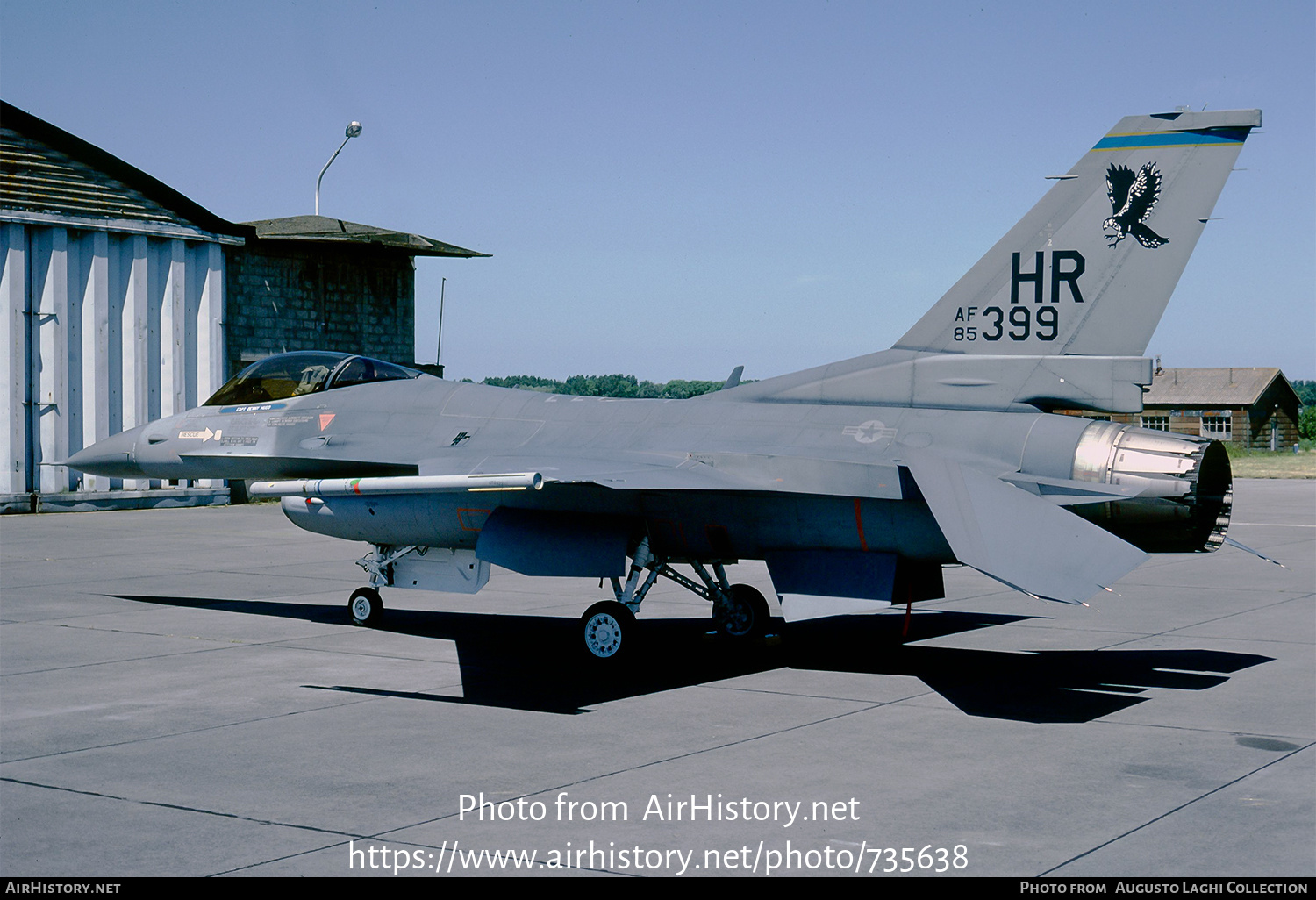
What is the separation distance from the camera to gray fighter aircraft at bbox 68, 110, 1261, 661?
892 centimetres

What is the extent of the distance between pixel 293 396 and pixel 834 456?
621 centimetres

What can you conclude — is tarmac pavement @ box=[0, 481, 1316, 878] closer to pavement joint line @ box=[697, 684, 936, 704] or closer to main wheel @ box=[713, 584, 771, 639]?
pavement joint line @ box=[697, 684, 936, 704]

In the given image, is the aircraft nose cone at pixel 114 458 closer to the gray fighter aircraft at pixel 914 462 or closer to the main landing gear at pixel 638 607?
the gray fighter aircraft at pixel 914 462

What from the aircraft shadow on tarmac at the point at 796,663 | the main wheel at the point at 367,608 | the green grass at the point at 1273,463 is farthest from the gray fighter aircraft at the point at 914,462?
the green grass at the point at 1273,463

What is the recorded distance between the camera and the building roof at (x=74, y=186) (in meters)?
25.6

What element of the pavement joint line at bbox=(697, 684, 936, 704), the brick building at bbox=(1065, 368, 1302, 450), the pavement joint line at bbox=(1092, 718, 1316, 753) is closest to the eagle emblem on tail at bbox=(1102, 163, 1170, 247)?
the pavement joint line at bbox=(1092, 718, 1316, 753)

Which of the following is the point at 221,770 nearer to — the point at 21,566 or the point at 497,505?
the point at 497,505

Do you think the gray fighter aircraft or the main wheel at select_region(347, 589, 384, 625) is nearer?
the gray fighter aircraft

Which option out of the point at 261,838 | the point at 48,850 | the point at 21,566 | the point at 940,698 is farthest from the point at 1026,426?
the point at 21,566

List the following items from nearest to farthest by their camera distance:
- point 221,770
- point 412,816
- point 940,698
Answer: point 412,816 → point 221,770 → point 940,698

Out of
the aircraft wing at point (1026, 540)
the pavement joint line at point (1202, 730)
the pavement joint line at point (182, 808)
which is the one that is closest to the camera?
the pavement joint line at point (182, 808)

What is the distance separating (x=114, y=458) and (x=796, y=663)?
8176 mm

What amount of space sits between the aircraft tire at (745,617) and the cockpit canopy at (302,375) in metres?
4.40

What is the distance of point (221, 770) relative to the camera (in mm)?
6898
